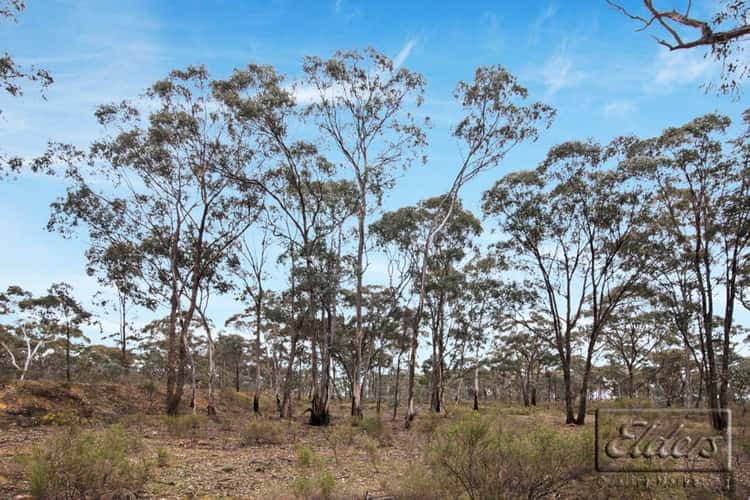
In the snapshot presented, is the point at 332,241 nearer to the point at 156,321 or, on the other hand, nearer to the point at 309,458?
the point at 309,458

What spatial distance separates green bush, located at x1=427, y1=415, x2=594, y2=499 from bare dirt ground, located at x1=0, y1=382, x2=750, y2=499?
0.62 metres

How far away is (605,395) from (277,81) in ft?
175

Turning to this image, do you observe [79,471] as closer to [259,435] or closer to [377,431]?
[259,435]

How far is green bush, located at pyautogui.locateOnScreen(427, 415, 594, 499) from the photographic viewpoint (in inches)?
209

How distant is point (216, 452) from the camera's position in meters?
9.73

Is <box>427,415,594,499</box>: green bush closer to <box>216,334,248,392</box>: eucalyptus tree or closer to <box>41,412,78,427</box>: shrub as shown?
<box>41,412,78,427</box>: shrub

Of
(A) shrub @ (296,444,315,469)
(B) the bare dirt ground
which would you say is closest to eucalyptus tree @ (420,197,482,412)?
(B) the bare dirt ground

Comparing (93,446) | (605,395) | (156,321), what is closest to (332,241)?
(93,446)

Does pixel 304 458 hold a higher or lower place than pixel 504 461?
lower

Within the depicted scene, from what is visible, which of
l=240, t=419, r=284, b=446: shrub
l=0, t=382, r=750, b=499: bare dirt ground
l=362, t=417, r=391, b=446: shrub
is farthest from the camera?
l=362, t=417, r=391, b=446: shrub

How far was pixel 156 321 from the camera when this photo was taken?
32062mm

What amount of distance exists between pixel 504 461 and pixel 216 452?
6.65 m

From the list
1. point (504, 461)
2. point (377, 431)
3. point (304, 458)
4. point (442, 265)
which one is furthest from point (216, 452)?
point (442, 265)

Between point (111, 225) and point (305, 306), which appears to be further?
point (305, 306)
